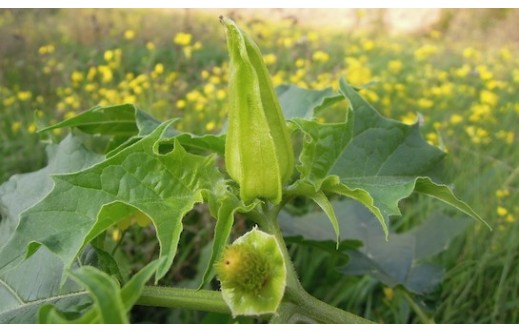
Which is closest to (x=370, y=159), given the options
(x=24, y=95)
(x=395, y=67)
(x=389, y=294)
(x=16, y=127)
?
(x=389, y=294)

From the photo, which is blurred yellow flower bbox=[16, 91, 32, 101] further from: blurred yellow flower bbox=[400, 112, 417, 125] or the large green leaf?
the large green leaf

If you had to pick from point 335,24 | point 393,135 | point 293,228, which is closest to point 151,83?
point 335,24

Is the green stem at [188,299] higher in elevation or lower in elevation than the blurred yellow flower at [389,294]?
higher

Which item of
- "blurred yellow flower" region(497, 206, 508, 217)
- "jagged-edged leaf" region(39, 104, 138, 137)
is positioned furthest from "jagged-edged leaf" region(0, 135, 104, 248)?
"blurred yellow flower" region(497, 206, 508, 217)

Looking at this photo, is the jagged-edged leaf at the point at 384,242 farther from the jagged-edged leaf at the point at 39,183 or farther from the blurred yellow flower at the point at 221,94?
the blurred yellow flower at the point at 221,94

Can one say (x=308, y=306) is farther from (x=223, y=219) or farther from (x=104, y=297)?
(x=104, y=297)

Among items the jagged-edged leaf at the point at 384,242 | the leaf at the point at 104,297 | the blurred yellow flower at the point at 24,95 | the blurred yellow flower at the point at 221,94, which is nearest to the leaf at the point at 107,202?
the leaf at the point at 104,297
